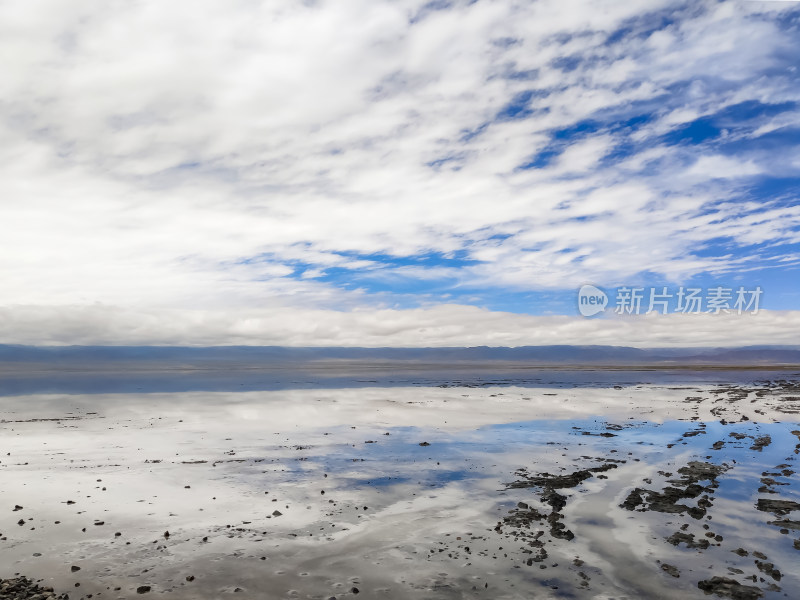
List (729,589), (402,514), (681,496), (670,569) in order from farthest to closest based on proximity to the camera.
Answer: (681,496), (402,514), (670,569), (729,589)

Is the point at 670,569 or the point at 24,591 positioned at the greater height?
the point at 670,569

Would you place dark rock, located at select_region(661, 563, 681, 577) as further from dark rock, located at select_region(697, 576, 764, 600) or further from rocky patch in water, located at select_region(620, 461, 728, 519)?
rocky patch in water, located at select_region(620, 461, 728, 519)

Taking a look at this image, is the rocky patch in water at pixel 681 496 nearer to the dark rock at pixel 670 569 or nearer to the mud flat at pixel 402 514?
the mud flat at pixel 402 514

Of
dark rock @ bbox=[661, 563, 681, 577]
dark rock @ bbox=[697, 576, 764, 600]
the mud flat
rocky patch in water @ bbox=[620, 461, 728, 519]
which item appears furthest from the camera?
rocky patch in water @ bbox=[620, 461, 728, 519]

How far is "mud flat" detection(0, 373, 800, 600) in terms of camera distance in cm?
1107

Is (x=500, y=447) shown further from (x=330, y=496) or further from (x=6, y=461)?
(x=6, y=461)

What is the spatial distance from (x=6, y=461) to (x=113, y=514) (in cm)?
1279

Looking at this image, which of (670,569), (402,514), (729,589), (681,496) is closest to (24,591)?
(402,514)

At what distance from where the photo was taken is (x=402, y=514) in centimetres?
1566

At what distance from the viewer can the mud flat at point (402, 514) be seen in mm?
11070

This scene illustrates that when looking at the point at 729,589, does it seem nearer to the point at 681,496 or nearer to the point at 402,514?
the point at 681,496

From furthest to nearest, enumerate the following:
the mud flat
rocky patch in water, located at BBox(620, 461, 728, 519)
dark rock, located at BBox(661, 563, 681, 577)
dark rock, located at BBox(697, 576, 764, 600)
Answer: rocky patch in water, located at BBox(620, 461, 728, 519) < dark rock, located at BBox(661, 563, 681, 577) < the mud flat < dark rock, located at BBox(697, 576, 764, 600)

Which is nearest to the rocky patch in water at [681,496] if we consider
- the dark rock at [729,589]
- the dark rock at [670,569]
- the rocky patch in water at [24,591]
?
the dark rock at [670,569]

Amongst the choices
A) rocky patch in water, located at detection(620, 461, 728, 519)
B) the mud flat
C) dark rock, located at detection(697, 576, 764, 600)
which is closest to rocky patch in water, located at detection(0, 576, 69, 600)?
the mud flat
